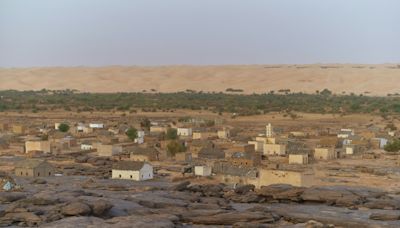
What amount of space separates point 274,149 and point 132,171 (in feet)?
42.1

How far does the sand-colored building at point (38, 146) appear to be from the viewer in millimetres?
43062

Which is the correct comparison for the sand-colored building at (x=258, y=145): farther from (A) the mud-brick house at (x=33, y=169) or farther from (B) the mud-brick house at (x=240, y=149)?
(A) the mud-brick house at (x=33, y=169)

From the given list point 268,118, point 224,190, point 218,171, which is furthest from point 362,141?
point 268,118

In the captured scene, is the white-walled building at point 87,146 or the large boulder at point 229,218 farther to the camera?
the white-walled building at point 87,146

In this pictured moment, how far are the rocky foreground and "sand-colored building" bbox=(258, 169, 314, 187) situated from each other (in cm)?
107

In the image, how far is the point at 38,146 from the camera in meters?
43.1

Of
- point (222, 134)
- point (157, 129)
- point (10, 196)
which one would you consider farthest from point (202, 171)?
point (157, 129)

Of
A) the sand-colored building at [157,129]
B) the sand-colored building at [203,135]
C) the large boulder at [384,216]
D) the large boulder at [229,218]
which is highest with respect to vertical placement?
the sand-colored building at [157,129]

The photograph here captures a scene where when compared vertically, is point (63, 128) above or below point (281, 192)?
above

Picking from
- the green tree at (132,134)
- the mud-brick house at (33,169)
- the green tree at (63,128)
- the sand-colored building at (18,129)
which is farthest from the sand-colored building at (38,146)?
the sand-colored building at (18,129)

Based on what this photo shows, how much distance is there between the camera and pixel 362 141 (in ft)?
154

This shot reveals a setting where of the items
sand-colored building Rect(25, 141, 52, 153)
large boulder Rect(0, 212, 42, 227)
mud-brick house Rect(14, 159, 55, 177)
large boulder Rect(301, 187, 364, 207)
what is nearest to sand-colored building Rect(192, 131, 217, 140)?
sand-colored building Rect(25, 141, 52, 153)

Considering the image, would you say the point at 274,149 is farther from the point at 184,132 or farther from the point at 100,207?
the point at 100,207

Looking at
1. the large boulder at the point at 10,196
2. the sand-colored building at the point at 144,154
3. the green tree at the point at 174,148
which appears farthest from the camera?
the green tree at the point at 174,148
